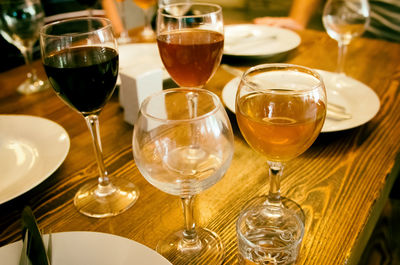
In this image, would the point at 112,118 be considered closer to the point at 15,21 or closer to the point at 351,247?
the point at 15,21

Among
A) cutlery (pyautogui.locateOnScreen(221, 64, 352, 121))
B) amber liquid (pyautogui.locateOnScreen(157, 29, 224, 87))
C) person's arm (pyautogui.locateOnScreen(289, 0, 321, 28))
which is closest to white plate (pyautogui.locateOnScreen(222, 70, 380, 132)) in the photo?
cutlery (pyautogui.locateOnScreen(221, 64, 352, 121))

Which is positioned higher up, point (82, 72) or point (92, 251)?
point (82, 72)

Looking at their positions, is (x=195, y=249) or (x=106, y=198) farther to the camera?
(x=106, y=198)

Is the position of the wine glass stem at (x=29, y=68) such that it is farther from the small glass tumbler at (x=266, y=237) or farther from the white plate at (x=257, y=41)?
the small glass tumbler at (x=266, y=237)

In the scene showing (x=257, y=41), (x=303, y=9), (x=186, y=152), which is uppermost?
(x=186, y=152)

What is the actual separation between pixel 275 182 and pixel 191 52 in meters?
0.31

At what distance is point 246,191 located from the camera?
62 centimetres

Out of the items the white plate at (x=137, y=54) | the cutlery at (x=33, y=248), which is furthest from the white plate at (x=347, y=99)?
the cutlery at (x=33, y=248)

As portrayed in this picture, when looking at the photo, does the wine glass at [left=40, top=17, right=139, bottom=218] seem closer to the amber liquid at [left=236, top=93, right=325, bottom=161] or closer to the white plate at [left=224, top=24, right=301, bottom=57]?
the amber liquid at [left=236, top=93, right=325, bottom=161]

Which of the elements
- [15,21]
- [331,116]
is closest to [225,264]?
[331,116]

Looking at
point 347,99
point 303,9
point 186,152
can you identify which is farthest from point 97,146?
point 303,9

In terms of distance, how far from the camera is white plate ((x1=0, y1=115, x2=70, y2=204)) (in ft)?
2.04

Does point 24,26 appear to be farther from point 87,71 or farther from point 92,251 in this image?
point 92,251

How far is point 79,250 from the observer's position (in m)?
0.46
